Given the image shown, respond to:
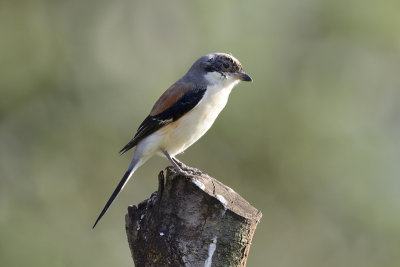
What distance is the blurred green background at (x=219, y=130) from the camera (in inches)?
371

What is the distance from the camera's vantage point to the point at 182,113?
5547mm

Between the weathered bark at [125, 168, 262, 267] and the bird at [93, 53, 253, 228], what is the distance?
60.1 inches

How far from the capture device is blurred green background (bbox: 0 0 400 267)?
9422 millimetres

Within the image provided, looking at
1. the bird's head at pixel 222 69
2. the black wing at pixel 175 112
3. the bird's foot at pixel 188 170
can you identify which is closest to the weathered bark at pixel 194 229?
the bird's foot at pixel 188 170

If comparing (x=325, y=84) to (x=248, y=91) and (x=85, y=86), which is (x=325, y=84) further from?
(x=85, y=86)

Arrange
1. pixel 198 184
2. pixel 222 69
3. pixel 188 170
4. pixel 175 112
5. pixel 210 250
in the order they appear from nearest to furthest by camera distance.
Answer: pixel 210 250
pixel 198 184
pixel 188 170
pixel 175 112
pixel 222 69

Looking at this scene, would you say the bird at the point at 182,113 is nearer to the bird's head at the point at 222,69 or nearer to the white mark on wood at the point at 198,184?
the bird's head at the point at 222,69

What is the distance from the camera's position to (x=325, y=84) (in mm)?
10125

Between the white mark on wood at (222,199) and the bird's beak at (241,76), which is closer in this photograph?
the white mark on wood at (222,199)

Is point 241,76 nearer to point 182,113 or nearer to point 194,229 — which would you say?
point 182,113

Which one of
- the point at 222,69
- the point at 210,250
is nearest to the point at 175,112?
the point at 222,69

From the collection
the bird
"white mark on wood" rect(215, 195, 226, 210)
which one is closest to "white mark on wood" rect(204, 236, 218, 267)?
"white mark on wood" rect(215, 195, 226, 210)

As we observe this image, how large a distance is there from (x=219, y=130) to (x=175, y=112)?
3.77 meters

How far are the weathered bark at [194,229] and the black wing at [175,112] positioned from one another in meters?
1.66
